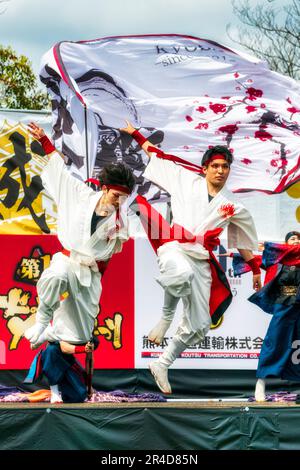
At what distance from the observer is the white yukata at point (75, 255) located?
6.68m

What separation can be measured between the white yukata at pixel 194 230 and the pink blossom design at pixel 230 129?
121cm

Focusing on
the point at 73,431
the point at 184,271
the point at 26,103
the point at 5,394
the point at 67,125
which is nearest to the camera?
the point at 73,431

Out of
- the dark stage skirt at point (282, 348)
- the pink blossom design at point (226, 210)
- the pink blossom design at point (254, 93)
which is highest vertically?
the pink blossom design at point (254, 93)

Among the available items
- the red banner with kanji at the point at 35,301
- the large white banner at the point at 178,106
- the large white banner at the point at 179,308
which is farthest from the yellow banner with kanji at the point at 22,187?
the large white banner at the point at 178,106

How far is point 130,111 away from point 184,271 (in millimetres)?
1946

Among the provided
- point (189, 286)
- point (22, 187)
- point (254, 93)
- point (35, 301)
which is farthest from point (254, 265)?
point (22, 187)

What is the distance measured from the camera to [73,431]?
596 centimetres

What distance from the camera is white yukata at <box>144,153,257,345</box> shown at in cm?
682

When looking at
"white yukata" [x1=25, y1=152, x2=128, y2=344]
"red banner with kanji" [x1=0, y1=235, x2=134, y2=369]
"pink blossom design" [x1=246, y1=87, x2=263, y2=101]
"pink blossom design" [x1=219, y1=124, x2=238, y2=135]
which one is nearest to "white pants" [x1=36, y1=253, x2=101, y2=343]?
"white yukata" [x1=25, y1=152, x2=128, y2=344]

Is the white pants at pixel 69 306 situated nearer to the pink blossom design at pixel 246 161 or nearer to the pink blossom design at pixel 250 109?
the pink blossom design at pixel 246 161

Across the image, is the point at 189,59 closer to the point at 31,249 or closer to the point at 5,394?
the point at 31,249

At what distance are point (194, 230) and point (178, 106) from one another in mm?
1603
